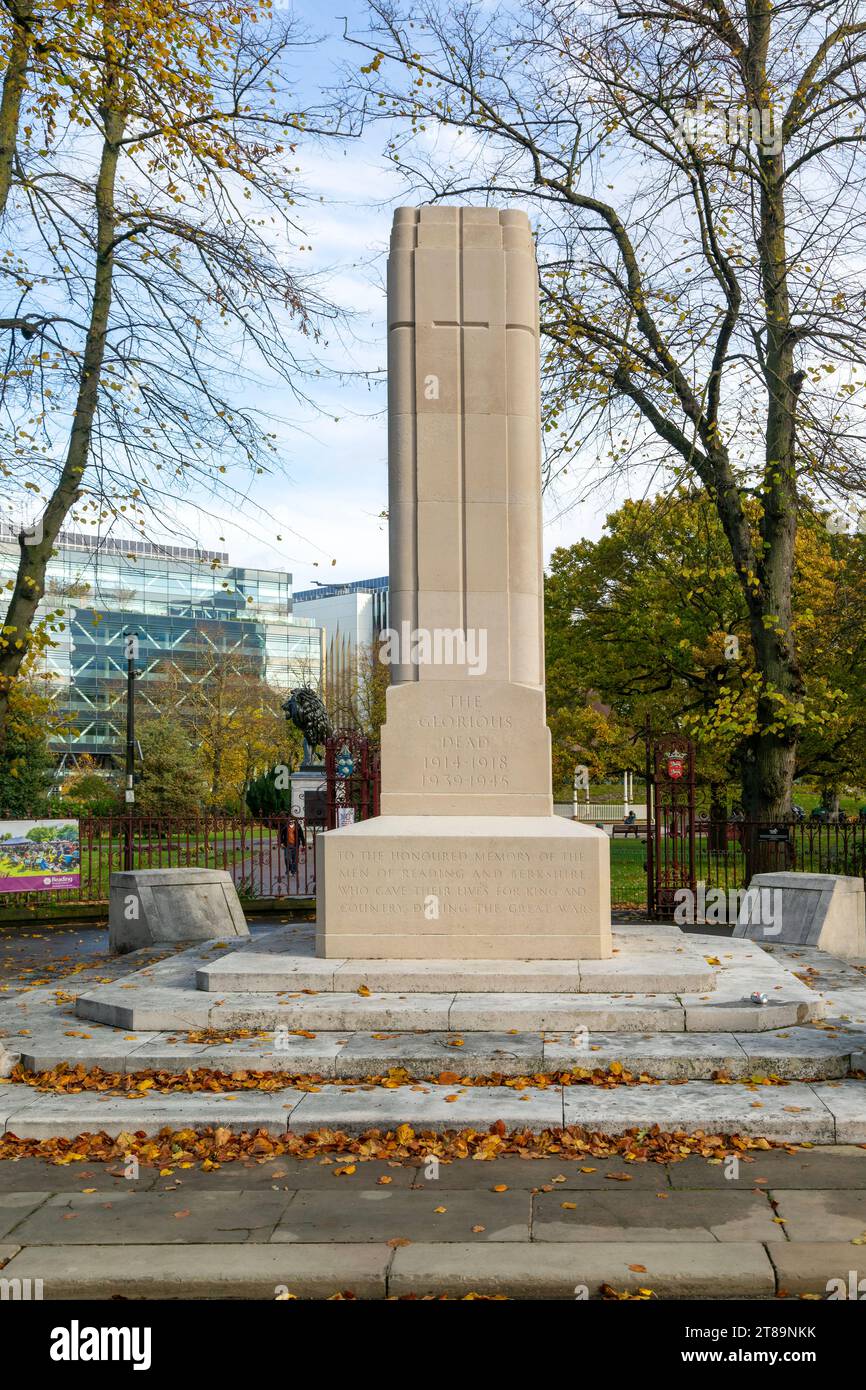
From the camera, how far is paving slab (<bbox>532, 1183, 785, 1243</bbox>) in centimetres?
543

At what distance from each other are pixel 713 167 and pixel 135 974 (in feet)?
49.0

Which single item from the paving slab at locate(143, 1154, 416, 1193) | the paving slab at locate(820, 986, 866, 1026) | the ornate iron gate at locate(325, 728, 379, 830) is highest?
the ornate iron gate at locate(325, 728, 379, 830)

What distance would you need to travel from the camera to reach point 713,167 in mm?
18562

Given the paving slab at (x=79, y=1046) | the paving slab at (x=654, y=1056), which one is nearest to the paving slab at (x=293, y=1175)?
the paving slab at (x=654, y=1056)

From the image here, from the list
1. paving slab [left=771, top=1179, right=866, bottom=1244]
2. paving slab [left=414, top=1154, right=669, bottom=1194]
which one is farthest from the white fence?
paving slab [left=771, top=1179, right=866, bottom=1244]

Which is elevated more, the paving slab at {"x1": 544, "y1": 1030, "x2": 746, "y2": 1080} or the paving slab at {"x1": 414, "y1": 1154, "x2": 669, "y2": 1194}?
the paving slab at {"x1": 544, "y1": 1030, "x2": 746, "y2": 1080}

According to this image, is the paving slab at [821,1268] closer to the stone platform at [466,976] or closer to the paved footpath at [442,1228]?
the paved footpath at [442,1228]

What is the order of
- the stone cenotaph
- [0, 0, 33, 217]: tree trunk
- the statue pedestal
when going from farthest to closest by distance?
the statue pedestal → [0, 0, 33, 217]: tree trunk → the stone cenotaph

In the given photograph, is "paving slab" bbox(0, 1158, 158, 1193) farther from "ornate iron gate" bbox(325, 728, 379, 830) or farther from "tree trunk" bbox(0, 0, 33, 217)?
"tree trunk" bbox(0, 0, 33, 217)

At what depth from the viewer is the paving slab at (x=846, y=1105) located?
275 inches

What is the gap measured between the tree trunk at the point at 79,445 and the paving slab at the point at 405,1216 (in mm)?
12836

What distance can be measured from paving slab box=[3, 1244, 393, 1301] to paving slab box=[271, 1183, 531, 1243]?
21 cm
